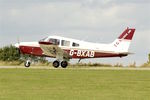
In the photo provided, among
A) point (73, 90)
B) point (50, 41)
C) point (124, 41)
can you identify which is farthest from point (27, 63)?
point (73, 90)

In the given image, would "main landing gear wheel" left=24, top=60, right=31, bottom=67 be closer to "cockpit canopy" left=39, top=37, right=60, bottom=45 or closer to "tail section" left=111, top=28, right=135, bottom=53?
"cockpit canopy" left=39, top=37, right=60, bottom=45

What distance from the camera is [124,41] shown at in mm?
47938

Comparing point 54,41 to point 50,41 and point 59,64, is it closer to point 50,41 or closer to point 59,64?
point 50,41

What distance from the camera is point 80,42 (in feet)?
153

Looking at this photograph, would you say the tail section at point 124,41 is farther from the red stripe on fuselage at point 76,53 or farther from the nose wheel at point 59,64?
the nose wheel at point 59,64

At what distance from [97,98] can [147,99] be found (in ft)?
5.43

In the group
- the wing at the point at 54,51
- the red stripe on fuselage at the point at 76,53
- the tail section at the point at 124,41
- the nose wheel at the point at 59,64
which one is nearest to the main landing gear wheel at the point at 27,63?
the red stripe on fuselage at the point at 76,53

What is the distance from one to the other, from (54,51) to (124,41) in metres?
6.01

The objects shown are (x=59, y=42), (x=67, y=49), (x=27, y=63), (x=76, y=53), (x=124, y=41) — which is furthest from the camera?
(x=124, y=41)

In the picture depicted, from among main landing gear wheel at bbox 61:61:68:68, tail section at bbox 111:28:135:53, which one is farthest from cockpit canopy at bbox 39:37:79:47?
tail section at bbox 111:28:135:53

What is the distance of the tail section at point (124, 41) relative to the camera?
47.2m

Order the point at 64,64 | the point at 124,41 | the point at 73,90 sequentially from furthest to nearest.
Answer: the point at 124,41 < the point at 64,64 < the point at 73,90

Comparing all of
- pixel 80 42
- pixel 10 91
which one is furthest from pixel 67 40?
pixel 10 91

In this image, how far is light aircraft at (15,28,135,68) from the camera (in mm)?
45969
